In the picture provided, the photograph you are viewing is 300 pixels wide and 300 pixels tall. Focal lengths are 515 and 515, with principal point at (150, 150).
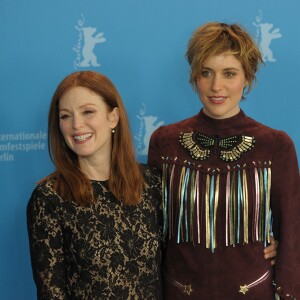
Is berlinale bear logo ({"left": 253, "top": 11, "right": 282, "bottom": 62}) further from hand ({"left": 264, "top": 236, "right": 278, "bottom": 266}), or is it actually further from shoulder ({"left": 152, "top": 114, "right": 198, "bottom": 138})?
hand ({"left": 264, "top": 236, "right": 278, "bottom": 266})

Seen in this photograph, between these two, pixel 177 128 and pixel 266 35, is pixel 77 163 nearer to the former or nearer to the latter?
pixel 177 128

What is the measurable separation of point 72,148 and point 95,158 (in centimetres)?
7

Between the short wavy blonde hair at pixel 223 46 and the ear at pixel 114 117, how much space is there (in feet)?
0.89

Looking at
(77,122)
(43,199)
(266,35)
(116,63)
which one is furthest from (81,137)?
(266,35)

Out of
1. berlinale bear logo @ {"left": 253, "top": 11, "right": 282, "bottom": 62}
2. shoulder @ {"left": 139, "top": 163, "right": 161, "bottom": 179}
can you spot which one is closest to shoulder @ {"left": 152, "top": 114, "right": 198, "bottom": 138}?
shoulder @ {"left": 139, "top": 163, "right": 161, "bottom": 179}

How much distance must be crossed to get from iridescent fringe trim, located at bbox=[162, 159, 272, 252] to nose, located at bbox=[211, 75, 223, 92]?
24cm

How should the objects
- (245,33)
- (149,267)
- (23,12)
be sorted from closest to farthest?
(149,267) → (245,33) → (23,12)

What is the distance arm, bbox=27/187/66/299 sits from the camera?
1331mm

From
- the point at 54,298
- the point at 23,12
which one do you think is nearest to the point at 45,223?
the point at 54,298

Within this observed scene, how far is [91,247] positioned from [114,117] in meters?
0.38

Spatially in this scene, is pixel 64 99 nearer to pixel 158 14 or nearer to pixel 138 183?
pixel 138 183

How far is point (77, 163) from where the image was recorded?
4.87 ft

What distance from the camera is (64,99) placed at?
1.41 m

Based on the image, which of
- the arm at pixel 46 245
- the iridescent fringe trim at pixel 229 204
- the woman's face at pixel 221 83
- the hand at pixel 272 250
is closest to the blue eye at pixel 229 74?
the woman's face at pixel 221 83
